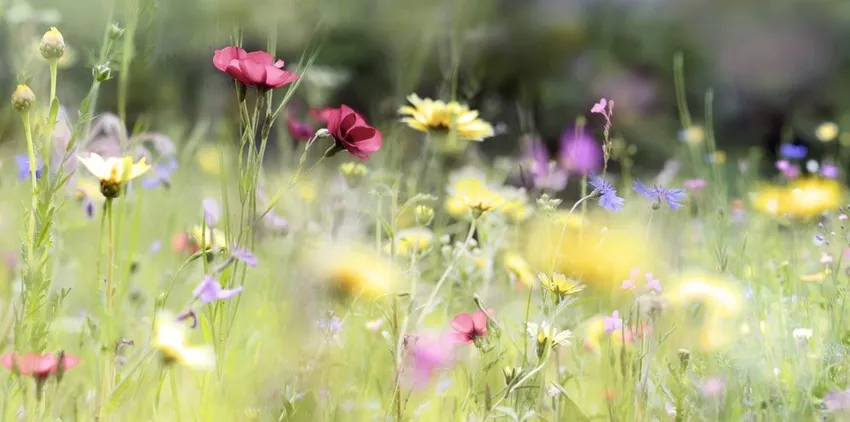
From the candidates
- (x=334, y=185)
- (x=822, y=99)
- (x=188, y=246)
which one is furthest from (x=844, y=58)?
(x=188, y=246)

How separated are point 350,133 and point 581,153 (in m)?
0.65

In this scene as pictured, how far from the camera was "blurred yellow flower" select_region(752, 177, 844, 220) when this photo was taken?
5.00 feet

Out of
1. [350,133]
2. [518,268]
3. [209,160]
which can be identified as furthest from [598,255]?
[209,160]

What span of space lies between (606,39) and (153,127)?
6.96 feet

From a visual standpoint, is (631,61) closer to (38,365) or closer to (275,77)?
(275,77)

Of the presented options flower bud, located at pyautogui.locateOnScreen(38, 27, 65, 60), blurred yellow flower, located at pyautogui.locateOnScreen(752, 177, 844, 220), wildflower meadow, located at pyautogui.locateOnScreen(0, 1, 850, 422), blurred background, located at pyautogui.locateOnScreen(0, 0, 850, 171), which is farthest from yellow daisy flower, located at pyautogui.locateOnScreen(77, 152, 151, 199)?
blurred background, located at pyautogui.locateOnScreen(0, 0, 850, 171)

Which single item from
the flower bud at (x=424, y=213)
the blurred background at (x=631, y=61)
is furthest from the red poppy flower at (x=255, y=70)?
the blurred background at (x=631, y=61)

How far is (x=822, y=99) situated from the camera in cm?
382

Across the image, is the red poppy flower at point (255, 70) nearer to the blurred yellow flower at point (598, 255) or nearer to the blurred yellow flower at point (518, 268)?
the blurred yellow flower at point (598, 255)

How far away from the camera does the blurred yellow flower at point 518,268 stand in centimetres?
140

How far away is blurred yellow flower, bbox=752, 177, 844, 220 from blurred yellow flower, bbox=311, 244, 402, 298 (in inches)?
27.6

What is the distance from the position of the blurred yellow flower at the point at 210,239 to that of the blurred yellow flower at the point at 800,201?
0.92m

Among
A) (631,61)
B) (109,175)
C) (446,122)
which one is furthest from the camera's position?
(631,61)

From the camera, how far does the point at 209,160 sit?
3074 millimetres
